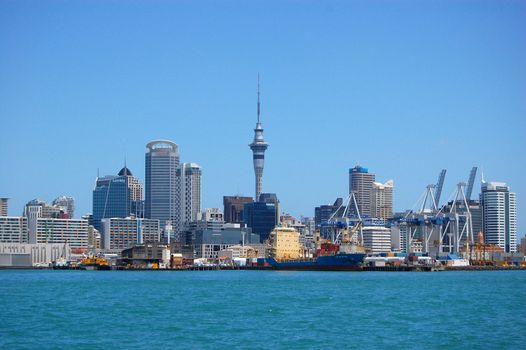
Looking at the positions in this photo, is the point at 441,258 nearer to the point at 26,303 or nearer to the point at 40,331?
the point at 26,303

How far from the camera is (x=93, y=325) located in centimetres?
4488

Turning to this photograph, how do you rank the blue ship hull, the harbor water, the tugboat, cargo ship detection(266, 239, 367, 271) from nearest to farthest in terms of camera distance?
the harbor water
the blue ship hull
cargo ship detection(266, 239, 367, 271)
the tugboat

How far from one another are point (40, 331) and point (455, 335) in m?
18.2

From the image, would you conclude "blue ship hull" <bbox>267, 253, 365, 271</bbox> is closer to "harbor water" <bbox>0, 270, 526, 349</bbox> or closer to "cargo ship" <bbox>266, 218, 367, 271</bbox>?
"cargo ship" <bbox>266, 218, 367, 271</bbox>

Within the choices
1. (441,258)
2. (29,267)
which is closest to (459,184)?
(441,258)

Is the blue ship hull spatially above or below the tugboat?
above

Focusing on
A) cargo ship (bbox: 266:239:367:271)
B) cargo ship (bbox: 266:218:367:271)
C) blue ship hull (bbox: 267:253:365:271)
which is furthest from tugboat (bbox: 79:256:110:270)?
blue ship hull (bbox: 267:253:365:271)

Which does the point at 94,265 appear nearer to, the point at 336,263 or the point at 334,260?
the point at 334,260

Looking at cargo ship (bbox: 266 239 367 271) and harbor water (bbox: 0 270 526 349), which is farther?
cargo ship (bbox: 266 239 367 271)

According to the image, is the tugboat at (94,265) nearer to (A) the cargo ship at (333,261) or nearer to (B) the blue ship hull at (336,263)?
(A) the cargo ship at (333,261)

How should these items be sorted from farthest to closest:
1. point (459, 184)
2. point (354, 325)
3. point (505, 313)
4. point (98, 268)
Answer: point (459, 184) < point (98, 268) < point (505, 313) < point (354, 325)

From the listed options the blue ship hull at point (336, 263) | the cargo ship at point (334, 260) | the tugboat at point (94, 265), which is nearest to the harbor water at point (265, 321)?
the blue ship hull at point (336, 263)

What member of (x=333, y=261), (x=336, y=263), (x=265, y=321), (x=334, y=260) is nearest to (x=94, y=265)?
(x=333, y=261)

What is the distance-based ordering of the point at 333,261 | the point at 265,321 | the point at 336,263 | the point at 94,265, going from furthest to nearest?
the point at 94,265 < the point at 333,261 < the point at 336,263 < the point at 265,321
